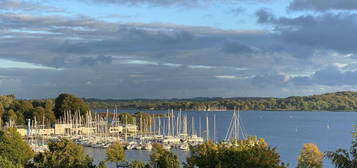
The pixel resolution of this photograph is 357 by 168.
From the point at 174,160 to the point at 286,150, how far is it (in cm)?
6089

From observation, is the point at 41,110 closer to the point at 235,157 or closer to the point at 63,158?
the point at 63,158

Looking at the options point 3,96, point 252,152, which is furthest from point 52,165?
point 3,96

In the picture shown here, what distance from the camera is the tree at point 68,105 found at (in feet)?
371

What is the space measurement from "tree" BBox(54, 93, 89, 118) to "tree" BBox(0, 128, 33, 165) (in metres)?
71.7

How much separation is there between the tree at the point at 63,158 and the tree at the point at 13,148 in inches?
165

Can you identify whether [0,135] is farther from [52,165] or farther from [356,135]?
[356,135]

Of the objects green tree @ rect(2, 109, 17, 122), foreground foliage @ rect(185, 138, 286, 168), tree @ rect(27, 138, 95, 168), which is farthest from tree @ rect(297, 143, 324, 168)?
green tree @ rect(2, 109, 17, 122)

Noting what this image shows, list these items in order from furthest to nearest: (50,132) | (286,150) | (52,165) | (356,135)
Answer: (50,132)
(286,150)
(52,165)
(356,135)

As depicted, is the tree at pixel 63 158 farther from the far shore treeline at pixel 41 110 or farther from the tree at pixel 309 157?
the far shore treeline at pixel 41 110

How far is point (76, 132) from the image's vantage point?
336 ft

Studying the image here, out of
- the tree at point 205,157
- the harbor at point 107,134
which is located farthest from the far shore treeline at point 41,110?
the tree at point 205,157

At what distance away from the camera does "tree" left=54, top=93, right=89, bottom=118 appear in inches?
4451

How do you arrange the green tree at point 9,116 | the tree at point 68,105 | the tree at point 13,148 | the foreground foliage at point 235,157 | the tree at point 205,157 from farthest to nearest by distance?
the tree at point 68,105 < the green tree at point 9,116 < the tree at point 13,148 < the tree at point 205,157 < the foreground foliage at point 235,157

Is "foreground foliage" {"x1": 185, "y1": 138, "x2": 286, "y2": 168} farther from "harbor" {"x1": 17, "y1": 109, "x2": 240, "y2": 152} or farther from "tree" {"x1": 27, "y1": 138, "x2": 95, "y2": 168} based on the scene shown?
"harbor" {"x1": 17, "y1": 109, "x2": 240, "y2": 152}
